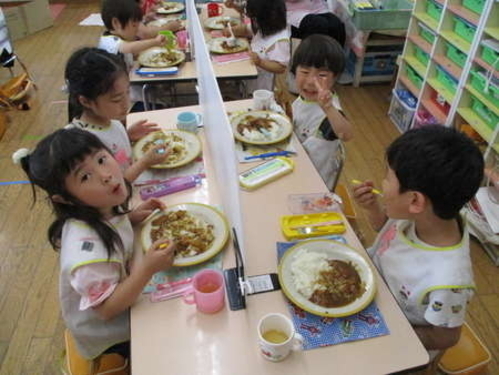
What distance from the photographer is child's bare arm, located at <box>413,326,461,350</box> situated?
1.08m

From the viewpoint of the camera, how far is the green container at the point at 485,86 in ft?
7.62

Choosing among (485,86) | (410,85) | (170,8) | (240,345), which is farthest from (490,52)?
(170,8)

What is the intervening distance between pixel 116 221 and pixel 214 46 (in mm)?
1893

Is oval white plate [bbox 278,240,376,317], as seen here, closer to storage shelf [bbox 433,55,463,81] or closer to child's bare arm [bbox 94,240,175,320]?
child's bare arm [bbox 94,240,175,320]

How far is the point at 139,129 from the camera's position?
184 centimetres

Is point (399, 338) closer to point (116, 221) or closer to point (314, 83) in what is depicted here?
point (116, 221)

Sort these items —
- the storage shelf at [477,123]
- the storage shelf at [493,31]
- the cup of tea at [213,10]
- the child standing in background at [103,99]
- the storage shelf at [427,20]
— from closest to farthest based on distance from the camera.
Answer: the child standing in background at [103,99] < the storage shelf at [493,31] < the storage shelf at [477,123] < the storage shelf at [427,20] < the cup of tea at [213,10]

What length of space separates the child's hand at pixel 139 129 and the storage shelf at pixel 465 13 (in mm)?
2132

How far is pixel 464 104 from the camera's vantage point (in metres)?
2.66

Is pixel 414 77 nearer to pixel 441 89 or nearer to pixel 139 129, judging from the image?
pixel 441 89

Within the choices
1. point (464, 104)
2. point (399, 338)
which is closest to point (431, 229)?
point (399, 338)

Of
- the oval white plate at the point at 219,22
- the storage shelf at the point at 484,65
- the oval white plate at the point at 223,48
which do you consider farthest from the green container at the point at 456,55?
the oval white plate at the point at 219,22

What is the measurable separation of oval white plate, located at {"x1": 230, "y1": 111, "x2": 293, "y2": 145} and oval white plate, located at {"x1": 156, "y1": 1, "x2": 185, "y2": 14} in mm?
2056

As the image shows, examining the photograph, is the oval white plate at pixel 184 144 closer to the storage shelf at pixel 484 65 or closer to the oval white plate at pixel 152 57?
the oval white plate at pixel 152 57
